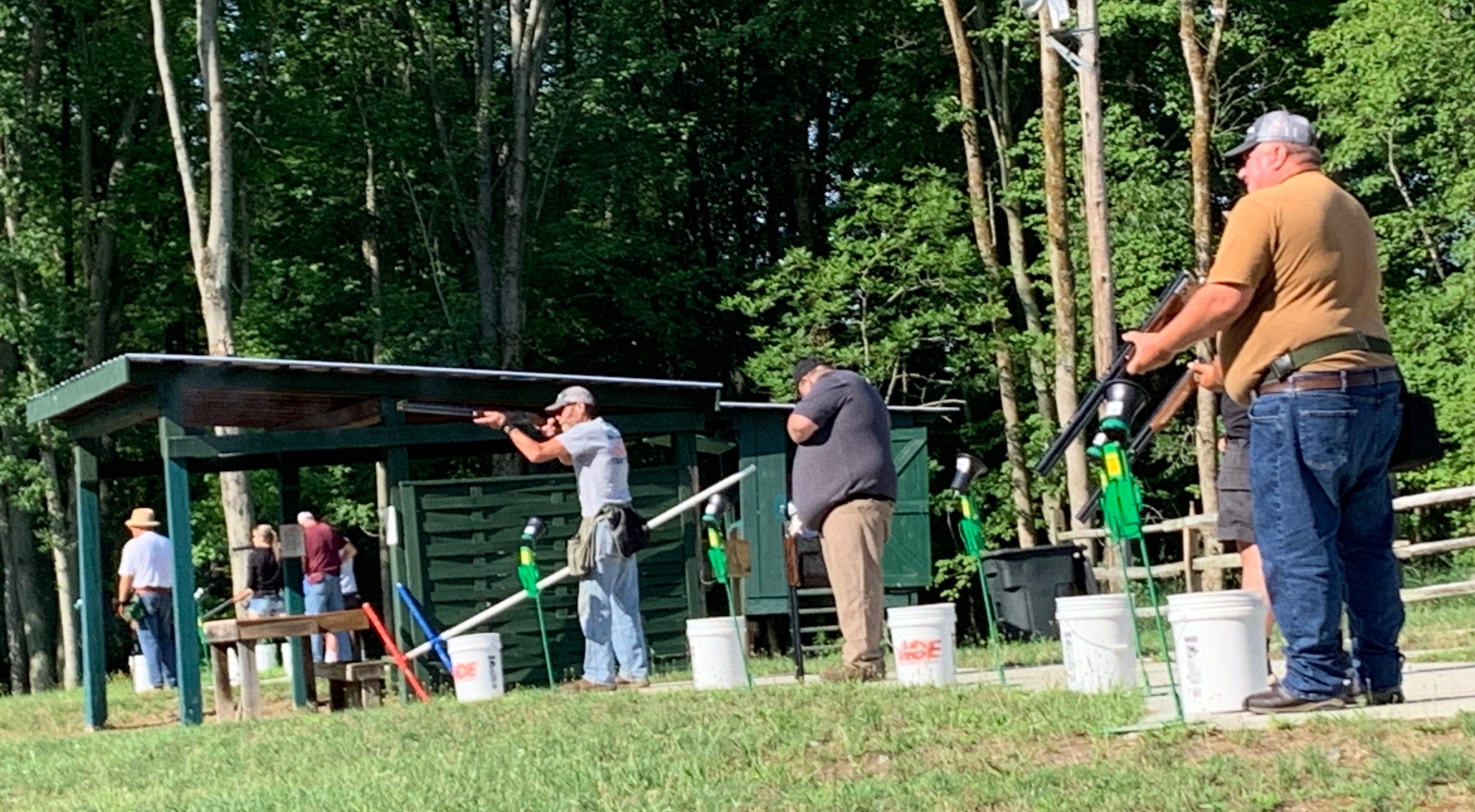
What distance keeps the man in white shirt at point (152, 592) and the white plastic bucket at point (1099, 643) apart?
1180cm

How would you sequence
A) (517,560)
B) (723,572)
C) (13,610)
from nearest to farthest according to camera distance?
(723,572)
(517,560)
(13,610)

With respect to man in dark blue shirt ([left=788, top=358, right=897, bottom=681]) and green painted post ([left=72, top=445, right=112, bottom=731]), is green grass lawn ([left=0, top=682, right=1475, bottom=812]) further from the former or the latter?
green painted post ([left=72, top=445, right=112, bottom=731])

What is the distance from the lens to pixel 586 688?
36.7 ft

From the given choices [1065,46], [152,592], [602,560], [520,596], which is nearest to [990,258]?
[1065,46]

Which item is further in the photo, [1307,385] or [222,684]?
[222,684]

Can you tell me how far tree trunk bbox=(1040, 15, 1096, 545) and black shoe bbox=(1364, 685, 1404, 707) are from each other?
1566 cm

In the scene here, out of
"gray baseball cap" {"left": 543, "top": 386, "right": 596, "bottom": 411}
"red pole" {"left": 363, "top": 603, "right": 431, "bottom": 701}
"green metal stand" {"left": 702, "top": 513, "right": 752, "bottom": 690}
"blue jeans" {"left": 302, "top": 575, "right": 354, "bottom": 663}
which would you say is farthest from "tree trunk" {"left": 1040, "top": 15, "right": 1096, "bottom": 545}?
"green metal stand" {"left": 702, "top": 513, "right": 752, "bottom": 690}

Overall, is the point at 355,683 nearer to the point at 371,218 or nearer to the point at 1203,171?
the point at 1203,171

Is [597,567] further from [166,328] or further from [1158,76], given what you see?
[166,328]

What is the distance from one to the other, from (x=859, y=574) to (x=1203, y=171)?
16.4m

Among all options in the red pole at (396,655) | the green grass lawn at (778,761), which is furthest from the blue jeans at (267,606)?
the green grass lawn at (778,761)

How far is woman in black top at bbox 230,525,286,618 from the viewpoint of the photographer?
57.2 feet

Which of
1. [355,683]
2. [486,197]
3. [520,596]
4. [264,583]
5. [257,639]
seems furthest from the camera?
[486,197]

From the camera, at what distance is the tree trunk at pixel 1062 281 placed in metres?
22.1
